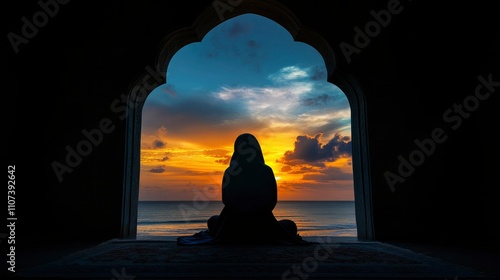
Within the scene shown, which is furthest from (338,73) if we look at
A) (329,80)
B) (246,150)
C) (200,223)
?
(200,223)

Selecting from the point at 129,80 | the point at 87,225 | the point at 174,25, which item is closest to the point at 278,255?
the point at 87,225

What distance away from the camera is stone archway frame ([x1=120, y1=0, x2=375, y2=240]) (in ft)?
15.9

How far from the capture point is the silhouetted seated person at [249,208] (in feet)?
12.6

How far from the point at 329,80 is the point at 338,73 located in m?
0.24

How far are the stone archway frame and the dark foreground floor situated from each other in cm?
113

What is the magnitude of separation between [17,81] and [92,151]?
1411mm

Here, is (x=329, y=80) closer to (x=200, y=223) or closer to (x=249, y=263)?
(x=249, y=263)

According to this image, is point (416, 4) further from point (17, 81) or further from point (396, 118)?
point (17, 81)

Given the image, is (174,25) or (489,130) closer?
(489,130)

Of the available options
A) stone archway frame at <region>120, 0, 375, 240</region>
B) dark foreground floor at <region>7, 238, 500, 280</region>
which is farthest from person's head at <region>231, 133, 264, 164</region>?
stone archway frame at <region>120, 0, 375, 240</region>

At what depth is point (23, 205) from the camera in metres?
4.57

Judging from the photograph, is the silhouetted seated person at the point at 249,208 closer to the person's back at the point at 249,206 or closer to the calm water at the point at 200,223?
the person's back at the point at 249,206

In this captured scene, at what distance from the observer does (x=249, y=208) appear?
3.83 metres

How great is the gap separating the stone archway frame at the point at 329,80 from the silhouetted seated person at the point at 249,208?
136 cm
